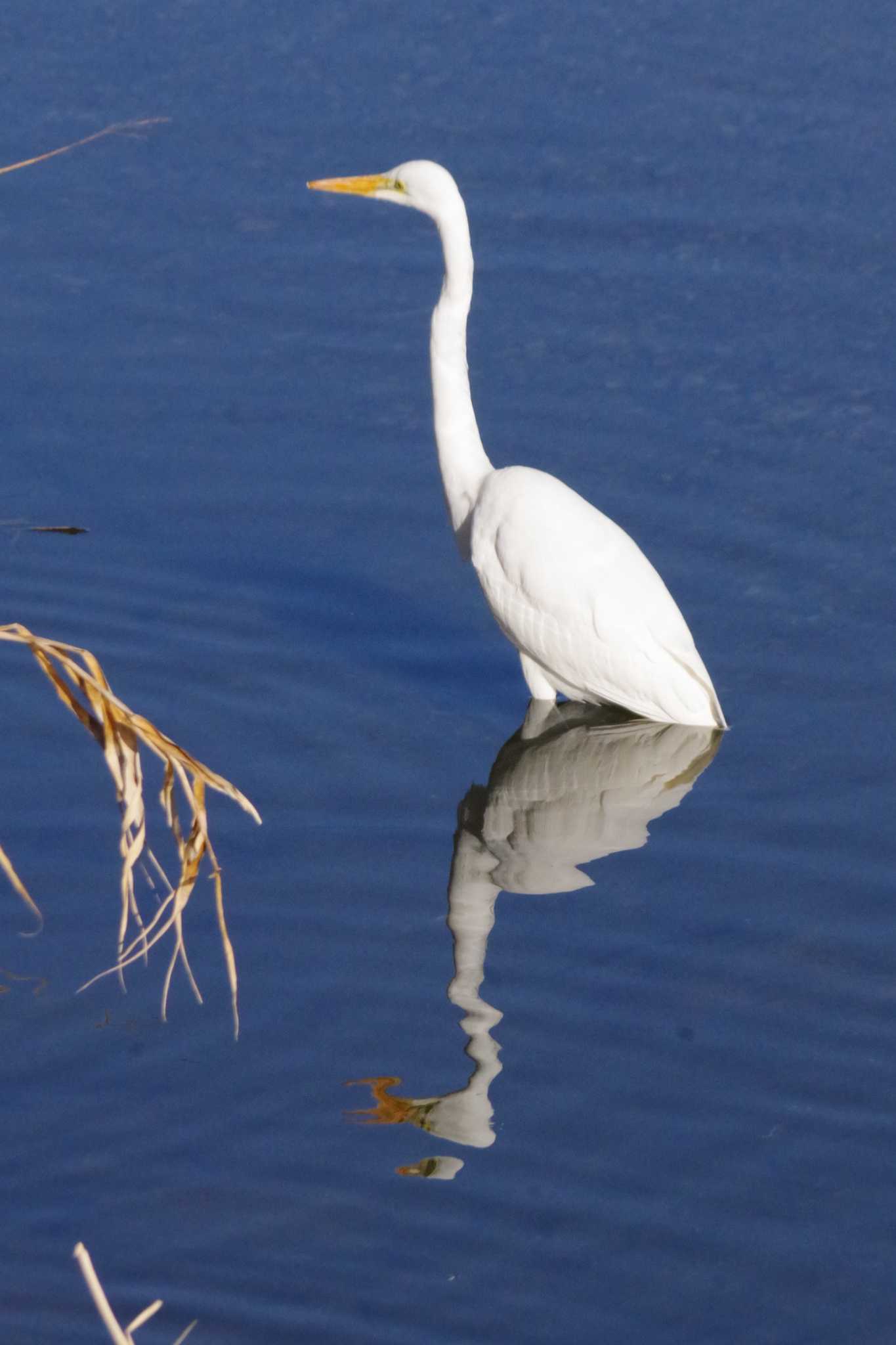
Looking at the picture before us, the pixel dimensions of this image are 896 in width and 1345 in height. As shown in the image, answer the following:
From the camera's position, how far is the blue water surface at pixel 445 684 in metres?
3.45

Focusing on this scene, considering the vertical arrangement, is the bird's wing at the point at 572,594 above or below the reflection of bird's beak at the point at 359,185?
below

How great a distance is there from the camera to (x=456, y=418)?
5.61 m

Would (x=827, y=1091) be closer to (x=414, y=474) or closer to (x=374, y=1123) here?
(x=374, y=1123)

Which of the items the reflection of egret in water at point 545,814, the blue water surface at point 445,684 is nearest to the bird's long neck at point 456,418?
the blue water surface at point 445,684

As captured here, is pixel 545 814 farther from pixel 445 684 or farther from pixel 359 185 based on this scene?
pixel 359 185

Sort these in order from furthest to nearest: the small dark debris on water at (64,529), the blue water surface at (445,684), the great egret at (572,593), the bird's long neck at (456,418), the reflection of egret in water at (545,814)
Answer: the bird's long neck at (456,418) < the great egret at (572,593) < the reflection of egret in water at (545,814) < the blue water surface at (445,684) < the small dark debris on water at (64,529)

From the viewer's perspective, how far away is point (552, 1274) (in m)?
3.33

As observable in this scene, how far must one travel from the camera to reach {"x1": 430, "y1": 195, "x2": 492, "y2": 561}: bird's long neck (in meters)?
5.54

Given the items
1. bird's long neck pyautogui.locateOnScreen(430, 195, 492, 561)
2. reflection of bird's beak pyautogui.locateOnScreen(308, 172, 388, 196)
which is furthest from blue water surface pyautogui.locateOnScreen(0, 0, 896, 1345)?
reflection of bird's beak pyautogui.locateOnScreen(308, 172, 388, 196)

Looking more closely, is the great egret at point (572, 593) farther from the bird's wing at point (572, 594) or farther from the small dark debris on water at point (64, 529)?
the small dark debris on water at point (64, 529)

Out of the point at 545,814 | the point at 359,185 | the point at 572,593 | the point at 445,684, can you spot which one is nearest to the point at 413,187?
the point at 359,185

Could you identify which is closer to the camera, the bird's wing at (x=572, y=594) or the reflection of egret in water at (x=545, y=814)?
the reflection of egret in water at (x=545, y=814)

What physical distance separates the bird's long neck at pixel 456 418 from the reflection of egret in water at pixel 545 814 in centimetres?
62

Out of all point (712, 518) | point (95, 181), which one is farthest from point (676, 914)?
point (95, 181)
